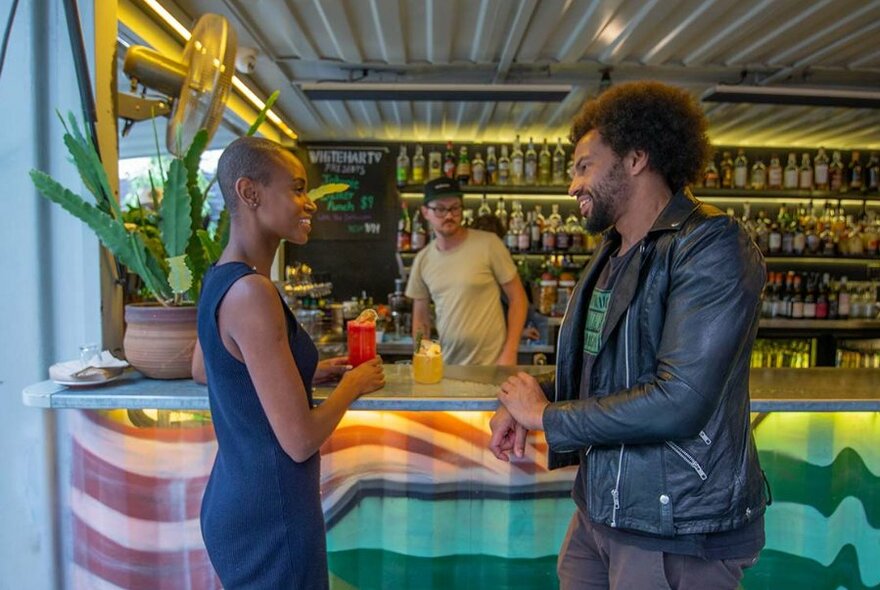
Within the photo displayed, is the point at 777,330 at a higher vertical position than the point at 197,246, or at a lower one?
lower

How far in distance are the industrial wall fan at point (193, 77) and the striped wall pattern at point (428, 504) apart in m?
1.05

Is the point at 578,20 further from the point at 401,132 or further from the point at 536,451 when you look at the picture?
the point at 401,132

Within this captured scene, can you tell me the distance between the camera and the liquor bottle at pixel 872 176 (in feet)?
17.9

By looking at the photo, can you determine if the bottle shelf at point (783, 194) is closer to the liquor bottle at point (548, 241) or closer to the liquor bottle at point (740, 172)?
the liquor bottle at point (740, 172)

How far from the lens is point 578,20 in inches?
121

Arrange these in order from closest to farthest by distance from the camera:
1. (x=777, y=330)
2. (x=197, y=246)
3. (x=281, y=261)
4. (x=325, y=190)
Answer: (x=325, y=190) < (x=197, y=246) < (x=777, y=330) < (x=281, y=261)

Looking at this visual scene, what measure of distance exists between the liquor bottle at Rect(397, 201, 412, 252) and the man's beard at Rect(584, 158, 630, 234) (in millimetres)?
4340

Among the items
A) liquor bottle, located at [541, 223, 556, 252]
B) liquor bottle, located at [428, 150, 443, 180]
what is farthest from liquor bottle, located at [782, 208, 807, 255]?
liquor bottle, located at [428, 150, 443, 180]

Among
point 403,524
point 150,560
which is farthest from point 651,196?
point 150,560

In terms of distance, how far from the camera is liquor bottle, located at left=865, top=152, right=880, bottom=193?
5.47 meters

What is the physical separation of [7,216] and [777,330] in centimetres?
563

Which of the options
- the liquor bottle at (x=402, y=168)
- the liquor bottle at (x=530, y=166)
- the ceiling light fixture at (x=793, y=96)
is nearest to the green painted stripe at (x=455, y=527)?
the ceiling light fixture at (x=793, y=96)

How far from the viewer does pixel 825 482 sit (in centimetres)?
195

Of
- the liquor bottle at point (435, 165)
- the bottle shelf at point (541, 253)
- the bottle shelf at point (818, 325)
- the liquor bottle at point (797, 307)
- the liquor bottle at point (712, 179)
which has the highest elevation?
the liquor bottle at point (435, 165)
